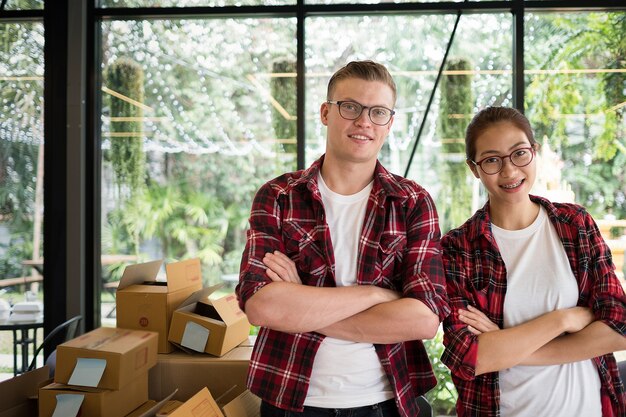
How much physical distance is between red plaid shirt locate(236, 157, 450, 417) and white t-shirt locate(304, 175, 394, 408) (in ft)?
0.08

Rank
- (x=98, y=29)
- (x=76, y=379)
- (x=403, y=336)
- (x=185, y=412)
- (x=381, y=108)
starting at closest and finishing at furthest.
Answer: (x=403, y=336) < (x=381, y=108) < (x=185, y=412) < (x=76, y=379) < (x=98, y=29)

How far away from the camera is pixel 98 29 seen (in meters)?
3.26

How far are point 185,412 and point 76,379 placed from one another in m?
0.43

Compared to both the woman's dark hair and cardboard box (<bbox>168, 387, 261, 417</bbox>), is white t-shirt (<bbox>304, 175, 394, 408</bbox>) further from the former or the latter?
cardboard box (<bbox>168, 387, 261, 417</bbox>)

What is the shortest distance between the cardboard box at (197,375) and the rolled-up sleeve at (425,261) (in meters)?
0.99

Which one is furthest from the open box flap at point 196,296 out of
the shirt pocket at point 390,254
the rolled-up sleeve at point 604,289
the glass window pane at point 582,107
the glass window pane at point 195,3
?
the glass window pane at point 582,107

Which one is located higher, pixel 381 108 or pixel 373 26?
pixel 373 26

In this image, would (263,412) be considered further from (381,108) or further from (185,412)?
(381,108)

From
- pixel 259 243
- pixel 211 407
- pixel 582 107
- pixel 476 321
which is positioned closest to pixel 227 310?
pixel 211 407

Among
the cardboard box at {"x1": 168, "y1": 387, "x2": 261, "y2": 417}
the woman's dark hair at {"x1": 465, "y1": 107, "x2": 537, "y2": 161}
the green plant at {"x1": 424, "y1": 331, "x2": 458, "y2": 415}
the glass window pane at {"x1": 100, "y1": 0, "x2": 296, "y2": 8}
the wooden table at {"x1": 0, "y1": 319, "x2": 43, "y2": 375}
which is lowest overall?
the green plant at {"x1": 424, "y1": 331, "x2": 458, "y2": 415}

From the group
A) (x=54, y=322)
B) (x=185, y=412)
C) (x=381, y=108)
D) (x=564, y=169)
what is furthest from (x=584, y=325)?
(x=54, y=322)

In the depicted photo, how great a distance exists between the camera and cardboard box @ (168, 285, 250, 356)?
7.20ft

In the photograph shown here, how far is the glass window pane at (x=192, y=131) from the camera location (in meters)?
3.19

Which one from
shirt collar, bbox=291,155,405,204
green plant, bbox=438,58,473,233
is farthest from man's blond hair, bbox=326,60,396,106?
green plant, bbox=438,58,473,233
